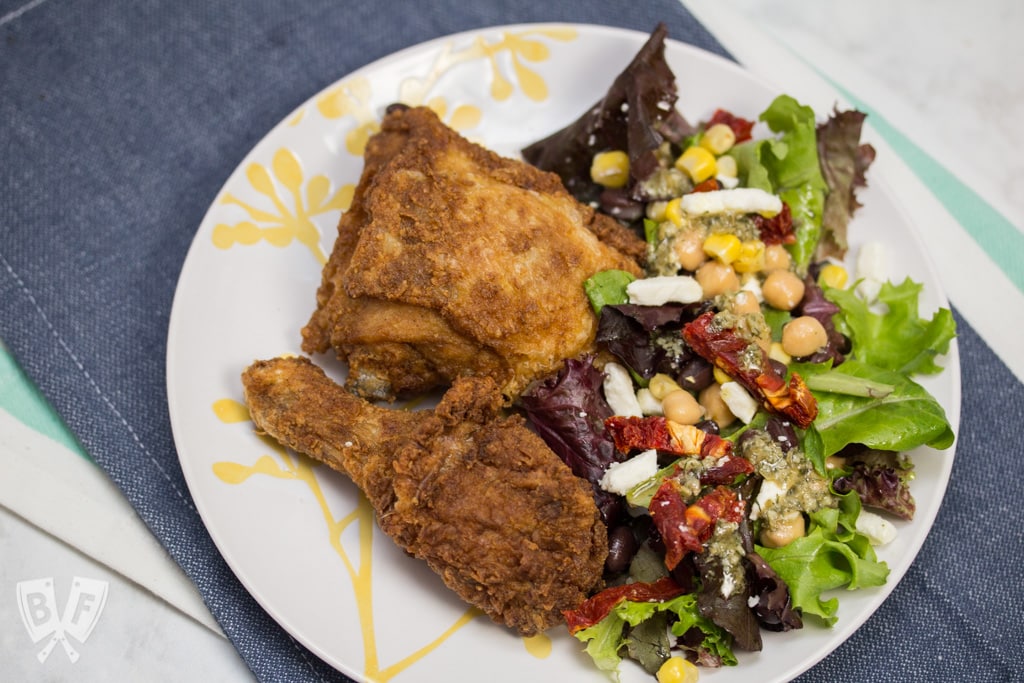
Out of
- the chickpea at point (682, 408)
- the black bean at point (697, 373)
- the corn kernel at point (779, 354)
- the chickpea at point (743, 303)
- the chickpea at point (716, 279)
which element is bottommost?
the chickpea at point (682, 408)

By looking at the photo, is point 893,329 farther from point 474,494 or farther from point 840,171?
point 474,494

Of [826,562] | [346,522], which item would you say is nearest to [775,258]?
[826,562]

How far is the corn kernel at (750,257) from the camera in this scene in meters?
4.50

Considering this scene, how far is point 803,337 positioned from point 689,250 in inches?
27.7

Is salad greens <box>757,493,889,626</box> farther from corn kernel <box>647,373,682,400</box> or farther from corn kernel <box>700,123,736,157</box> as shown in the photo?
corn kernel <box>700,123,736,157</box>

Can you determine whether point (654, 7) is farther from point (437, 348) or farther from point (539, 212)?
point (437, 348)

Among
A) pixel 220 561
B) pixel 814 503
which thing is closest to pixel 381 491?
pixel 220 561

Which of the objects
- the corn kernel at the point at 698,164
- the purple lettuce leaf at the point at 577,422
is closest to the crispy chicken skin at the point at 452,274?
the purple lettuce leaf at the point at 577,422

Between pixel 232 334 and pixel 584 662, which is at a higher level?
pixel 232 334

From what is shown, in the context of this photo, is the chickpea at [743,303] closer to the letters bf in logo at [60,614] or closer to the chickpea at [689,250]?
the chickpea at [689,250]

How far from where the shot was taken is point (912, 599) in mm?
4398

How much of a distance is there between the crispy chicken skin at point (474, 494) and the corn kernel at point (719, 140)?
6.35ft

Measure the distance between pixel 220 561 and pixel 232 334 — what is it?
3.67 feet

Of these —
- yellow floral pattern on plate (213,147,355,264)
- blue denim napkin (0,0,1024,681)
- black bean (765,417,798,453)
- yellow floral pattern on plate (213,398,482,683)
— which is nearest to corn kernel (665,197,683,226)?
black bean (765,417,798,453)
